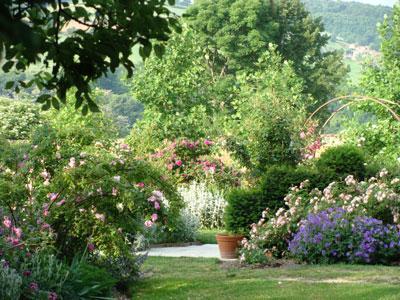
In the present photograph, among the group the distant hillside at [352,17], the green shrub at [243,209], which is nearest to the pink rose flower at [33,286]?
the green shrub at [243,209]

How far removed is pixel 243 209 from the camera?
1184 cm

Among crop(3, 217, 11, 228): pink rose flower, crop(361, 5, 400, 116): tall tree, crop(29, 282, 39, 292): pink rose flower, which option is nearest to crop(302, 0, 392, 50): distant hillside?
crop(361, 5, 400, 116): tall tree

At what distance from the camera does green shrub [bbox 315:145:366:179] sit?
1203 cm

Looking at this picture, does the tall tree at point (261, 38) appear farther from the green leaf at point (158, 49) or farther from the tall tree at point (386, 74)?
the green leaf at point (158, 49)

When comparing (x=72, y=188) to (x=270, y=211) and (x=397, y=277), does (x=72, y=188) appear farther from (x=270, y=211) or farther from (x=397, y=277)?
(x=270, y=211)

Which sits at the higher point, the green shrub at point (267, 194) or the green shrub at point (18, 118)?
the green shrub at point (18, 118)

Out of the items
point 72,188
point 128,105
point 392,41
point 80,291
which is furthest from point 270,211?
point 128,105

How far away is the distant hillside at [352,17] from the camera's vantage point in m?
73.1

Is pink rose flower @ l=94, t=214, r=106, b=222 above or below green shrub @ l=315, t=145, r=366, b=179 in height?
below

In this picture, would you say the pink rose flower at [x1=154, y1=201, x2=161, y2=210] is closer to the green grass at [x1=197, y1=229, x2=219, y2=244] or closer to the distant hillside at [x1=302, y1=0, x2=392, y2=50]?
the green grass at [x1=197, y1=229, x2=219, y2=244]

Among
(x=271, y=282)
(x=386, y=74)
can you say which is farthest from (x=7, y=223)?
(x=386, y=74)

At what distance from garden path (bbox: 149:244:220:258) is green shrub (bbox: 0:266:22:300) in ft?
18.8

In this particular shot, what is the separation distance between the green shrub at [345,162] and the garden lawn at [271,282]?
2.74 meters

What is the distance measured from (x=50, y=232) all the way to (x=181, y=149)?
11.0 meters
